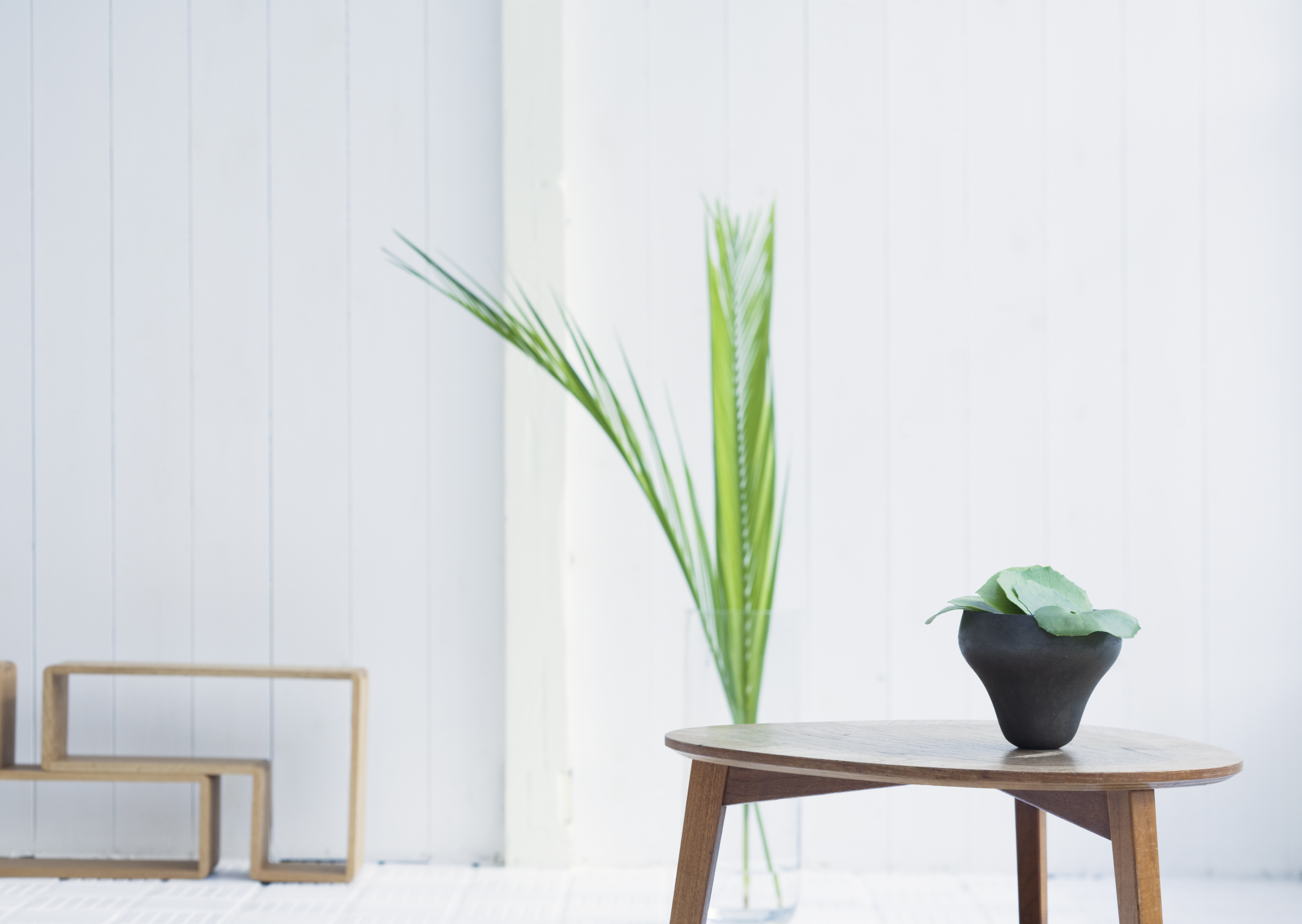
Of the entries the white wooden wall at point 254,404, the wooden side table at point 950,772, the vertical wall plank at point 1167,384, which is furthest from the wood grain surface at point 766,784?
the vertical wall plank at point 1167,384

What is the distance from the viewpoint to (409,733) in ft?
6.93

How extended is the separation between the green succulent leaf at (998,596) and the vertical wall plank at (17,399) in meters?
1.98

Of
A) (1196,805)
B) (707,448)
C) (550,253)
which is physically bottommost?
(1196,805)

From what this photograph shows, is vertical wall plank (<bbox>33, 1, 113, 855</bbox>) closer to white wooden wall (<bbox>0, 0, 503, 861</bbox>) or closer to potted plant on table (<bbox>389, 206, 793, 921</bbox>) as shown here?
white wooden wall (<bbox>0, 0, 503, 861</bbox>)

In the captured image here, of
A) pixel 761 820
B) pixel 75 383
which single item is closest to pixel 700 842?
pixel 761 820

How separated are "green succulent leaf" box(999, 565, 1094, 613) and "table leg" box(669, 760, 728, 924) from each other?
0.36 m

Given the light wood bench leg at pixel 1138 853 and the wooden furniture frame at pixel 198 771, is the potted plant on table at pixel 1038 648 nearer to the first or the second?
the light wood bench leg at pixel 1138 853

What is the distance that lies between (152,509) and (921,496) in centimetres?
161

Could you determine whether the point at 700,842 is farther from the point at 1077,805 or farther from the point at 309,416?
the point at 309,416

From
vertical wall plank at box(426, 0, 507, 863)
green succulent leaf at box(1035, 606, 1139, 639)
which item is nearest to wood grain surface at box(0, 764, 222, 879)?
vertical wall plank at box(426, 0, 507, 863)

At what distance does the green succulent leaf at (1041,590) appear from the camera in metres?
1.06

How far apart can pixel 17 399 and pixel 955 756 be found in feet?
6.79

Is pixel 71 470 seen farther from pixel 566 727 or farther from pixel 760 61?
pixel 760 61

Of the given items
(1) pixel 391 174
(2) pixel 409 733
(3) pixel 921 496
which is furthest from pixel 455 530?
(3) pixel 921 496
